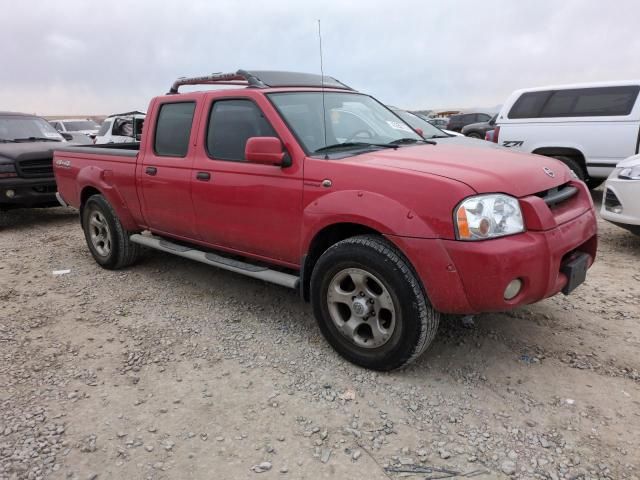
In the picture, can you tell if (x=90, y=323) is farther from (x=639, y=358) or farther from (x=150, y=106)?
(x=639, y=358)

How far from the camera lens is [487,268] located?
2668 mm

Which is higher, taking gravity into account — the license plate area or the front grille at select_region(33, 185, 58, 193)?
the front grille at select_region(33, 185, 58, 193)

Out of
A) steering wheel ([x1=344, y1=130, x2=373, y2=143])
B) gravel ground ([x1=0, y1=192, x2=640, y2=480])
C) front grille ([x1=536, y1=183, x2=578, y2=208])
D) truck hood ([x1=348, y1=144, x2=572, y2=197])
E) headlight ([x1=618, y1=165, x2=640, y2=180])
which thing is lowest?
gravel ground ([x1=0, y1=192, x2=640, y2=480])

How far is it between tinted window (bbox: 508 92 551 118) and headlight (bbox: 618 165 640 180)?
3.83m

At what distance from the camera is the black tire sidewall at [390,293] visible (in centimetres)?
291

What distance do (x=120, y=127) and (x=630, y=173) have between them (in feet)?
37.9

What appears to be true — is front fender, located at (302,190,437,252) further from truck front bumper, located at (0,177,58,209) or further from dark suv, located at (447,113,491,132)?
dark suv, located at (447,113,491,132)

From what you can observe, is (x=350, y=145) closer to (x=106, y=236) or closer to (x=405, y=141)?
(x=405, y=141)

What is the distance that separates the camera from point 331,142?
3617 mm

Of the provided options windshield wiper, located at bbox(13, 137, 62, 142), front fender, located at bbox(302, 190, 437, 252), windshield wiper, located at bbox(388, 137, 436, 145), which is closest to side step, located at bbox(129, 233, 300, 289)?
front fender, located at bbox(302, 190, 437, 252)

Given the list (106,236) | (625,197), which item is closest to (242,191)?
(106,236)

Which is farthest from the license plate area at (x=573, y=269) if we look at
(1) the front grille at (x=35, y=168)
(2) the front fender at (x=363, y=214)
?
(1) the front grille at (x=35, y=168)

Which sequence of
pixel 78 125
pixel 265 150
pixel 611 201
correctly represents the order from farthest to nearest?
pixel 78 125 → pixel 611 201 → pixel 265 150

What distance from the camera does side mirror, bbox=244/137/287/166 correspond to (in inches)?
130
